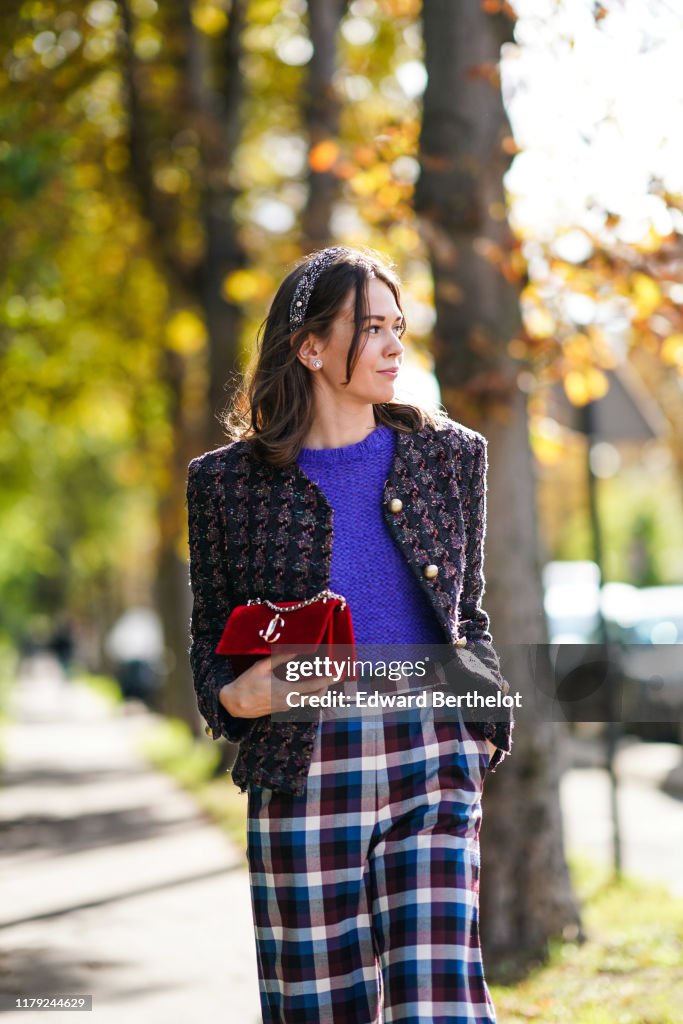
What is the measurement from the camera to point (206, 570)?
10.7 ft

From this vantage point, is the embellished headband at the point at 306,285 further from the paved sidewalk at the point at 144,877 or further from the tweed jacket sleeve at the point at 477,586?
the paved sidewalk at the point at 144,877

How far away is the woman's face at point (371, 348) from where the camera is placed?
325 cm

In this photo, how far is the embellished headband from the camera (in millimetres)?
3302

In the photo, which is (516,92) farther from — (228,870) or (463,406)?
(228,870)

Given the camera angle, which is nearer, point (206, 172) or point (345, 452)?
point (345, 452)

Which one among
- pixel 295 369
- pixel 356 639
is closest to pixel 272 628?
pixel 356 639

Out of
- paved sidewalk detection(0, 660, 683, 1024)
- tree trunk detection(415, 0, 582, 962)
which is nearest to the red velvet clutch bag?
paved sidewalk detection(0, 660, 683, 1024)

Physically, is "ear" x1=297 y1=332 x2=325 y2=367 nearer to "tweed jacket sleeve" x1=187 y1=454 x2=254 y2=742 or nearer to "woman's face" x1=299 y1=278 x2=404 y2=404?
"woman's face" x1=299 y1=278 x2=404 y2=404

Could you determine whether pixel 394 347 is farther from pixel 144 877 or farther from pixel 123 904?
pixel 144 877

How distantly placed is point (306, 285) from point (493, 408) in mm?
3313

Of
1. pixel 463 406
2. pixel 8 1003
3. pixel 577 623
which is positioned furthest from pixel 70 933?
pixel 577 623

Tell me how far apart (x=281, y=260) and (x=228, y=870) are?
7394 mm

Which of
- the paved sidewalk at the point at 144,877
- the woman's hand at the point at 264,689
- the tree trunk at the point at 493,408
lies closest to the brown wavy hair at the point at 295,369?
the woman's hand at the point at 264,689

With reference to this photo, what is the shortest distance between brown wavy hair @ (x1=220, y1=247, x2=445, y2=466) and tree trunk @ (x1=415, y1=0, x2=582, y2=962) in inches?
123
